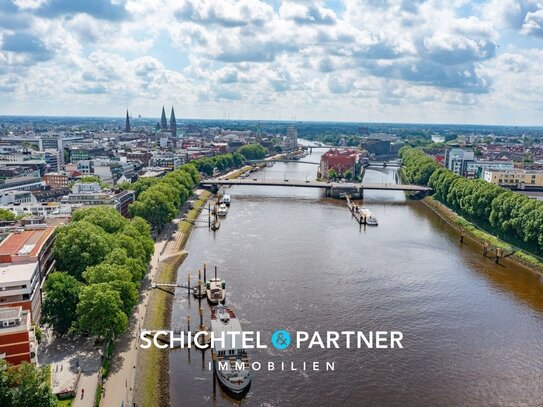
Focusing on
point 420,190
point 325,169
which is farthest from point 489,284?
point 325,169

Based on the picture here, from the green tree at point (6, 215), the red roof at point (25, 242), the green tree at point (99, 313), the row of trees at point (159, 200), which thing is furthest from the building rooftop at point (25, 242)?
the row of trees at point (159, 200)

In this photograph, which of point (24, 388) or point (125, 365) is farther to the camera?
point (125, 365)

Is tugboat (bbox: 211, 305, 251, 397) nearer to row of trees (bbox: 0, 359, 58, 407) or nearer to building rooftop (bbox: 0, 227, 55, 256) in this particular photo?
row of trees (bbox: 0, 359, 58, 407)

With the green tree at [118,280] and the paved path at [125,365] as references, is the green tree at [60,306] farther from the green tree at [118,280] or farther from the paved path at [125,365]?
the paved path at [125,365]

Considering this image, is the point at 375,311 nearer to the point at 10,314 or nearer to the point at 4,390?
the point at 10,314

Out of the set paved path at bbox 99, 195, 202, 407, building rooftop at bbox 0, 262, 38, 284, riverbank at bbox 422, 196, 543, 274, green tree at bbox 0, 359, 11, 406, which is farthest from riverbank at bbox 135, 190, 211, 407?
riverbank at bbox 422, 196, 543, 274

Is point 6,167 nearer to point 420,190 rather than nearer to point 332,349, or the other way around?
point 420,190

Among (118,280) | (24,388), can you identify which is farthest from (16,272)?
(24,388)
